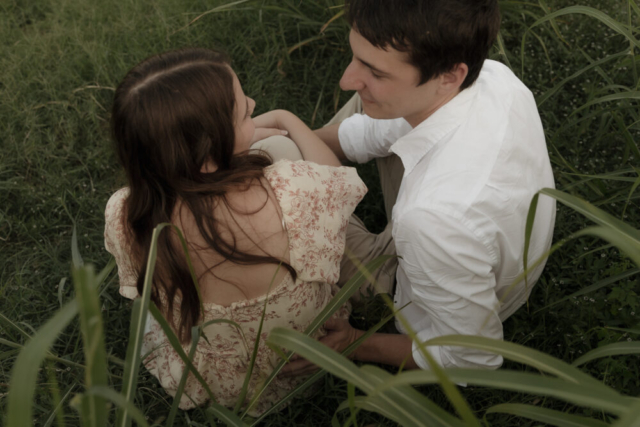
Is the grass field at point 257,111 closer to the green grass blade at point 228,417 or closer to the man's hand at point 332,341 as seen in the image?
the man's hand at point 332,341

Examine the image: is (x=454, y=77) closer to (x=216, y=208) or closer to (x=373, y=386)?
(x=216, y=208)

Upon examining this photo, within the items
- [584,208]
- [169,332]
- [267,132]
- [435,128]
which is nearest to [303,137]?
[267,132]

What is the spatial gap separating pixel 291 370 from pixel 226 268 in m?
0.51

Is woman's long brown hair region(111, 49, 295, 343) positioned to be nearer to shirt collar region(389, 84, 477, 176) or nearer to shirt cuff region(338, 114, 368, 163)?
shirt collar region(389, 84, 477, 176)

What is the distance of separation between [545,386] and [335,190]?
42.9 inches

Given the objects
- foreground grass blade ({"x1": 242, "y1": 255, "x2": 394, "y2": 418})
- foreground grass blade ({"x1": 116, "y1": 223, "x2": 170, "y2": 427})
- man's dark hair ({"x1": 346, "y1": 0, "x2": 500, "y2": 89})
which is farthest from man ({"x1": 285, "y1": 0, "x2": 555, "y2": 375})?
foreground grass blade ({"x1": 116, "y1": 223, "x2": 170, "y2": 427})

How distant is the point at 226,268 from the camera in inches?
69.2

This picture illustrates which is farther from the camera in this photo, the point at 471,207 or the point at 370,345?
the point at 370,345

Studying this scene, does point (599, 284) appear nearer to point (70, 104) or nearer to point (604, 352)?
point (604, 352)

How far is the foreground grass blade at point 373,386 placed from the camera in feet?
3.52

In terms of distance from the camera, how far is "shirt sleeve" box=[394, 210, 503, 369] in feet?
5.24

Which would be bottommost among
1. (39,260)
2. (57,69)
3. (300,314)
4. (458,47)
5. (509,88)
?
(39,260)

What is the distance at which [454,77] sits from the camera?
1.84 m

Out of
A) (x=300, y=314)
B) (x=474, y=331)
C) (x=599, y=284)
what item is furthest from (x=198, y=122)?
(x=599, y=284)
